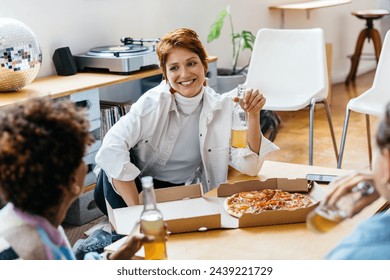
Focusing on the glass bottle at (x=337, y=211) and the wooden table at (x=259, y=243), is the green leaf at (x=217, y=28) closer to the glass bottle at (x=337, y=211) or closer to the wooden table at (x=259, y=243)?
the wooden table at (x=259, y=243)

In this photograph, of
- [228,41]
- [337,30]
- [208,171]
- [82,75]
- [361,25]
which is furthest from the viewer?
[361,25]

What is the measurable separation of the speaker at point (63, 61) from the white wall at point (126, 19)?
7cm

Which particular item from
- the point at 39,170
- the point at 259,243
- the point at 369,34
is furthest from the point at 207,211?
the point at 369,34

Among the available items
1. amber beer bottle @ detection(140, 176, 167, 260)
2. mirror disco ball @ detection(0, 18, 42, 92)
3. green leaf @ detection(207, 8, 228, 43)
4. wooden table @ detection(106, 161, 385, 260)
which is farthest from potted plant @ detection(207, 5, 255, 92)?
amber beer bottle @ detection(140, 176, 167, 260)

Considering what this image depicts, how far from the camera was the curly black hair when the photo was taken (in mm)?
1091

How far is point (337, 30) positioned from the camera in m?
6.02

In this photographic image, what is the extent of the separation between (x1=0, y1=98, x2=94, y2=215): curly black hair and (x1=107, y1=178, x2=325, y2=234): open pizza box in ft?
1.60

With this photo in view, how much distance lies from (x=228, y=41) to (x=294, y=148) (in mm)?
1013

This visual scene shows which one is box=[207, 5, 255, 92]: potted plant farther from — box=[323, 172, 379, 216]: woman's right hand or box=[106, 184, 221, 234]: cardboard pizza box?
box=[323, 172, 379, 216]: woman's right hand

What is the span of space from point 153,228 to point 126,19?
2500 millimetres

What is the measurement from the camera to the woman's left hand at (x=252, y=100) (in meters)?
2.06

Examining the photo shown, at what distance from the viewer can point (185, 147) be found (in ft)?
7.45

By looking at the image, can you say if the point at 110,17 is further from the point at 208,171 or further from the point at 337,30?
the point at 337,30
